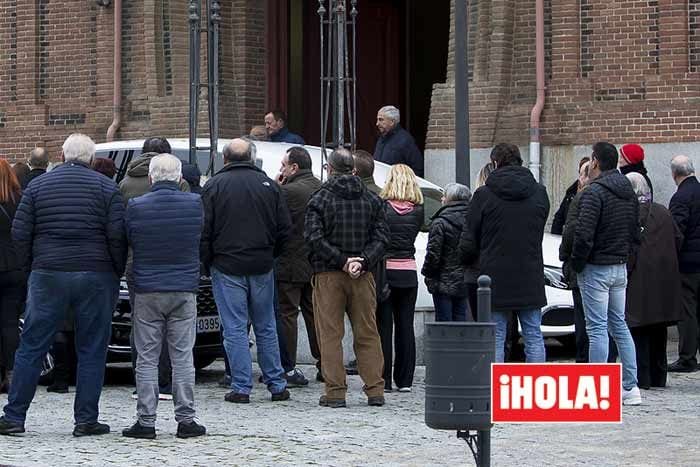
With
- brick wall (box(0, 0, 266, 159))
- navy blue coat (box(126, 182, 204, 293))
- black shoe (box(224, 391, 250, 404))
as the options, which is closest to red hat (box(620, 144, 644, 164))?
black shoe (box(224, 391, 250, 404))

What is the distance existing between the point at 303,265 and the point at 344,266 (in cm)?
131

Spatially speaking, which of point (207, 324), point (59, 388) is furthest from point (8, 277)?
point (207, 324)

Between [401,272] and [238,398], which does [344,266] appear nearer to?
[401,272]

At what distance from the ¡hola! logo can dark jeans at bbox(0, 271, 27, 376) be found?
6.13 meters

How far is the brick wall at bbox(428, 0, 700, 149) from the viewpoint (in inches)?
702

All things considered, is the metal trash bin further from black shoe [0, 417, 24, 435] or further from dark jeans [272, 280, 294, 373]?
dark jeans [272, 280, 294, 373]

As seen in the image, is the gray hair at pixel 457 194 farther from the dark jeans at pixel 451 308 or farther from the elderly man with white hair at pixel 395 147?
the elderly man with white hair at pixel 395 147

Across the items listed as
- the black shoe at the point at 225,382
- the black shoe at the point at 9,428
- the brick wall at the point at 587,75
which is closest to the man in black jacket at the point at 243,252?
the black shoe at the point at 225,382

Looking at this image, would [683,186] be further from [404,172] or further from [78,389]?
[78,389]

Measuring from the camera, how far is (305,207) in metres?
12.6

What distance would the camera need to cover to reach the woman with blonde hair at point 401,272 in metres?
12.2

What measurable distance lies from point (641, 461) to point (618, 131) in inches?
368

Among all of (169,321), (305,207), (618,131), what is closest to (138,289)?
(169,321)

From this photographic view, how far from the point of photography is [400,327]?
40.6ft
